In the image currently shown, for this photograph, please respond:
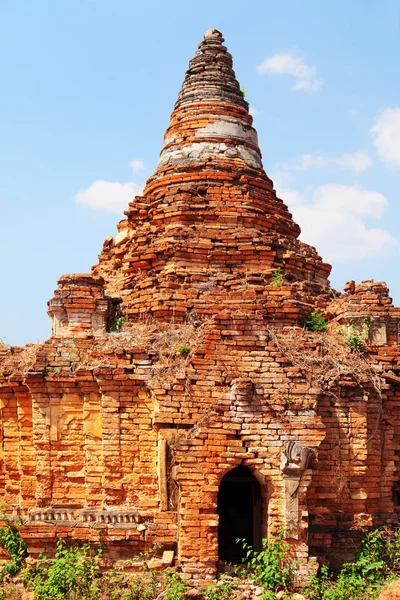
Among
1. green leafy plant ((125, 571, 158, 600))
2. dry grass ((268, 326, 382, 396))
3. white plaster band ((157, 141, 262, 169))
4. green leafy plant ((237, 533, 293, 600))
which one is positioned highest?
white plaster band ((157, 141, 262, 169))

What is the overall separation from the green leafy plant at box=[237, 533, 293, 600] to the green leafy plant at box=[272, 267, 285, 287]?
4.64 meters

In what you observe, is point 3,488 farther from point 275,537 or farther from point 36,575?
point 275,537

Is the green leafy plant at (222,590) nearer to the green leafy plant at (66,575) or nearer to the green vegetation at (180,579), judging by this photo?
the green vegetation at (180,579)

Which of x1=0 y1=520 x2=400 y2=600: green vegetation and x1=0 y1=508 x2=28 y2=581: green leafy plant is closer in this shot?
x1=0 y1=520 x2=400 y2=600: green vegetation

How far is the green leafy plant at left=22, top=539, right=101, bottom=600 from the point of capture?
34.0 ft

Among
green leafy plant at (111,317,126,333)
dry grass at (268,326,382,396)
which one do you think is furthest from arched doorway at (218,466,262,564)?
green leafy plant at (111,317,126,333)

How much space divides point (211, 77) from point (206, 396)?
8.11m

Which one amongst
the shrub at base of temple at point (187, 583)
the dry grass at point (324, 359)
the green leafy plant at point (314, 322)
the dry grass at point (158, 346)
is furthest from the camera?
the green leafy plant at point (314, 322)

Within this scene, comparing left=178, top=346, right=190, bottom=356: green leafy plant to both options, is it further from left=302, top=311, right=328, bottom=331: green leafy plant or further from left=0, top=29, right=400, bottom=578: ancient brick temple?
left=302, top=311, right=328, bottom=331: green leafy plant

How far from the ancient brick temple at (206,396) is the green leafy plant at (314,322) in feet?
0.74

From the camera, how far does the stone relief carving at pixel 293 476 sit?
10.4 metres

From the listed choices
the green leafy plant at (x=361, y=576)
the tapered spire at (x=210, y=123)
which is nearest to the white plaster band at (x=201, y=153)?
the tapered spire at (x=210, y=123)

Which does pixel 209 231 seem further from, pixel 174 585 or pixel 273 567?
pixel 174 585

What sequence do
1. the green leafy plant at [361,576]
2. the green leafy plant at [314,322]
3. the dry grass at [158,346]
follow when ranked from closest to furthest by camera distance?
the green leafy plant at [361,576] → the dry grass at [158,346] → the green leafy plant at [314,322]
